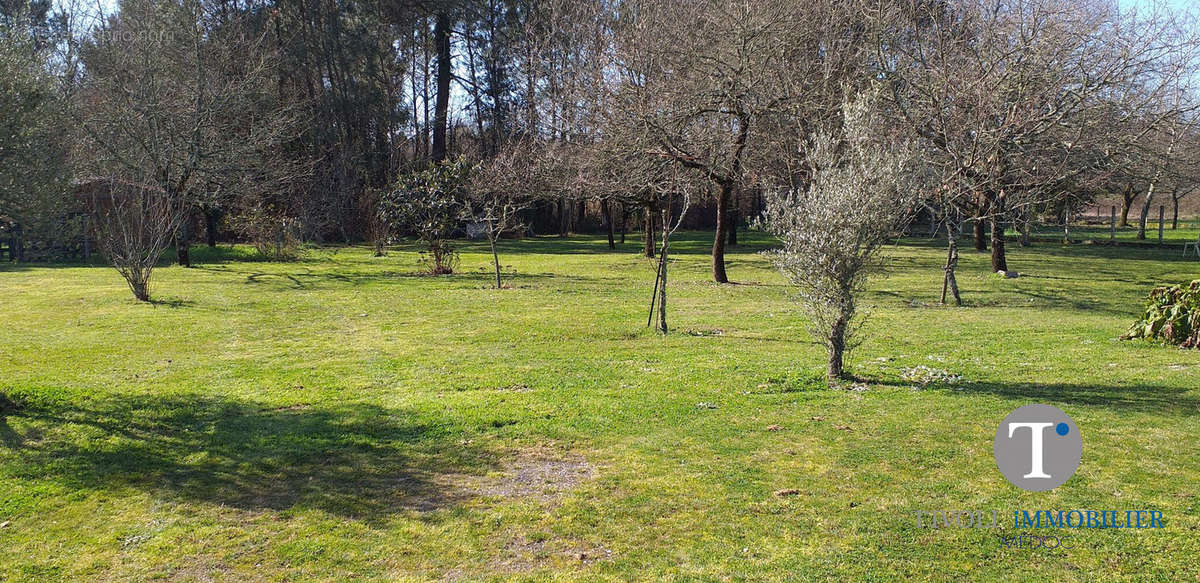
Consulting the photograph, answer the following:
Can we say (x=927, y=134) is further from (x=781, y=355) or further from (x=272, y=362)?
(x=272, y=362)

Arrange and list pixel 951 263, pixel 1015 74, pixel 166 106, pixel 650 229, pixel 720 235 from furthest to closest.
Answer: pixel 650 229
pixel 166 106
pixel 720 235
pixel 1015 74
pixel 951 263

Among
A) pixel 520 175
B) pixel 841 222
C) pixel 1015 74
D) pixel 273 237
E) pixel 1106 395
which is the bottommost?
pixel 1106 395

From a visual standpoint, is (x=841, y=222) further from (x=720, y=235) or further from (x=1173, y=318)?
(x=720, y=235)

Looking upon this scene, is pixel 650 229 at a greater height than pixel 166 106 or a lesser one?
lesser

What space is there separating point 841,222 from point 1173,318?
5487 millimetres

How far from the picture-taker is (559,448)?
6.12 metres

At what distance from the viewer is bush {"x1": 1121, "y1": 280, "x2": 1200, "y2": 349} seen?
9695 millimetres

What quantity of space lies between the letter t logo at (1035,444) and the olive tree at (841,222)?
6.39 feet

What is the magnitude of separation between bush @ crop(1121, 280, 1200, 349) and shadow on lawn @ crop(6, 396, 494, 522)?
28.1ft

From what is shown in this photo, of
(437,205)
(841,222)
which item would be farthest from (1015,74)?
(437,205)

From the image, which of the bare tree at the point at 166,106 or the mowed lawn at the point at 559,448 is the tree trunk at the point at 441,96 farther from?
the mowed lawn at the point at 559,448

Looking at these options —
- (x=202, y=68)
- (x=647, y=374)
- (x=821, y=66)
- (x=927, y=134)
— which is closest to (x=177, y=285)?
(x=202, y=68)

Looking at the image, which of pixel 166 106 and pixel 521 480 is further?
pixel 166 106

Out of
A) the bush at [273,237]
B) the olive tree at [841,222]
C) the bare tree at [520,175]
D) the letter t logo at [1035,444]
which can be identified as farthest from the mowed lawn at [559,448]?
the bush at [273,237]
